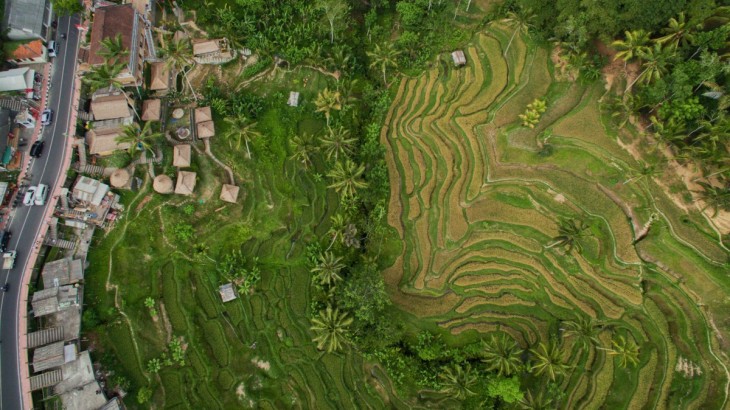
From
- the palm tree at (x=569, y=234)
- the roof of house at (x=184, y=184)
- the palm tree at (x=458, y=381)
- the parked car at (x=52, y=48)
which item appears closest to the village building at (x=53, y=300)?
the roof of house at (x=184, y=184)

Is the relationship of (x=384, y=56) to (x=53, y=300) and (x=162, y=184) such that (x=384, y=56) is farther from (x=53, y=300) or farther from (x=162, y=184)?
(x=53, y=300)

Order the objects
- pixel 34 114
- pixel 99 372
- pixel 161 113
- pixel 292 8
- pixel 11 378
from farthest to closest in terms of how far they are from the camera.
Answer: pixel 292 8, pixel 161 113, pixel 34 114, pixel 99 372, pixel 11 378

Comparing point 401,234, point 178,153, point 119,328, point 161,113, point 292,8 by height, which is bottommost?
point 119,328

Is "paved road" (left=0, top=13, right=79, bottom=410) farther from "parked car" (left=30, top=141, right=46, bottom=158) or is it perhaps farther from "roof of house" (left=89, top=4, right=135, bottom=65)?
"roof of house" (left=89, top=4, right=135, bottom=65)

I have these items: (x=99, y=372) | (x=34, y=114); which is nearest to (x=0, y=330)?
(x=99, y=372)

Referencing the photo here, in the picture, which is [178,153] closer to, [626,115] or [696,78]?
[626,115]
